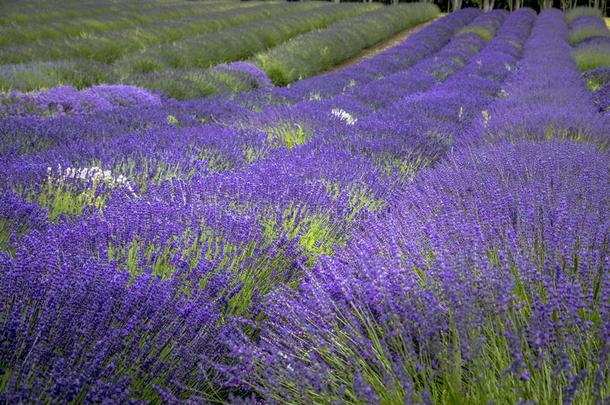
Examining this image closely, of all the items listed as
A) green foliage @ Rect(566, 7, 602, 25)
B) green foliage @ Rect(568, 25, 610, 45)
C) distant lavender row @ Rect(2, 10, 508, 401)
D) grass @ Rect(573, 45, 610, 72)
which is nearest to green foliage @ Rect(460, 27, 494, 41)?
green foliage @ Rect(568, 25, 610, 45)

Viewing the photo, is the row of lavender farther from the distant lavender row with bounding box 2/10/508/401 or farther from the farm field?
the distant lavender row with bounding box 2/10/508/401

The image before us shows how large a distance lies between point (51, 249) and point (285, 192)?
1204 millimetres

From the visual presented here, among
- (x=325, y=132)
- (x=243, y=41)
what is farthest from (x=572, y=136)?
(x=243, y=41)

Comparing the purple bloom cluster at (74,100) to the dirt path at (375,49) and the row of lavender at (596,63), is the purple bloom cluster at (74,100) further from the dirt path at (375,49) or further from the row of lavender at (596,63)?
the dirt path at (375,49)

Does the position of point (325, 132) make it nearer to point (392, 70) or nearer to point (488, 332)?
point (488, 332)

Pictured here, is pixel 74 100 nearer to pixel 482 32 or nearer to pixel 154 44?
pixel 154 44

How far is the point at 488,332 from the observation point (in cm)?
152

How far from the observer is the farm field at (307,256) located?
1438mm

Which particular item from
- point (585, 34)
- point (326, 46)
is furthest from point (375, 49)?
point (585, 34)

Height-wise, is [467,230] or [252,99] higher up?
[467,230]

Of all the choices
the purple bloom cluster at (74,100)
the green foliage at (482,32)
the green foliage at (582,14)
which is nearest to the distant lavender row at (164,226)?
the purple bloom cluster at (74,100)

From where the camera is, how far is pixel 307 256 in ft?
8.15

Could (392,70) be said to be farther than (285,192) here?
Yes

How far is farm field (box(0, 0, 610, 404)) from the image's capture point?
144 centimetres
